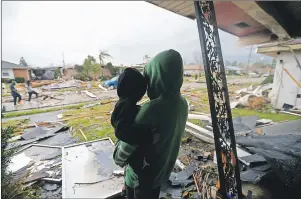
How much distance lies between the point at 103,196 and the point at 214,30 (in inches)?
85.8

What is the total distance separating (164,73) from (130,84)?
16 centimetres

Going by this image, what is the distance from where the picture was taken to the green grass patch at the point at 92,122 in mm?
4039

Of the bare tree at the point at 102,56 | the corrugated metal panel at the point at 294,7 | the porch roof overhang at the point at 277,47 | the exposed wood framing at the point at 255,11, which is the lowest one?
the bare tree at the point at 102,56

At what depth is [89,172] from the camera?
2.61 meters

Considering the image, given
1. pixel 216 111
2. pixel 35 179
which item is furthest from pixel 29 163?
pixel 216 111

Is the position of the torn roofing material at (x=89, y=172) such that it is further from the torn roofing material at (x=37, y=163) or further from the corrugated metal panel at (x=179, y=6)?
the corrugated metal panel at (x=179, y=6)

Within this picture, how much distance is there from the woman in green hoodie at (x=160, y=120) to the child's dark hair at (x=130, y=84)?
0.22 feet

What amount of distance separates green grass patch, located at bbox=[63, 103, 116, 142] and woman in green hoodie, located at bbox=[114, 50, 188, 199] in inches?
117

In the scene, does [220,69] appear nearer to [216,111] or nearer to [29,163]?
[216,111]

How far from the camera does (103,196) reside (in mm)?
2168

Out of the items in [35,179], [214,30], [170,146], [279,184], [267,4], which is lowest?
[35,179]

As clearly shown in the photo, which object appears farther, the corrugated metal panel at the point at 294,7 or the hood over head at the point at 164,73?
the corrugated metal panel at the point at 294,7

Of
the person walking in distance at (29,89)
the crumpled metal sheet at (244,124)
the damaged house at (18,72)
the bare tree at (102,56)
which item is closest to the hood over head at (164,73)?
the bare tree at (102,56)

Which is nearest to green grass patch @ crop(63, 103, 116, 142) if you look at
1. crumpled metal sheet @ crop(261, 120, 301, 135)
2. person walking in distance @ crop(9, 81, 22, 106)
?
person walking in distance @ crop(9, 81, 22, 106)
